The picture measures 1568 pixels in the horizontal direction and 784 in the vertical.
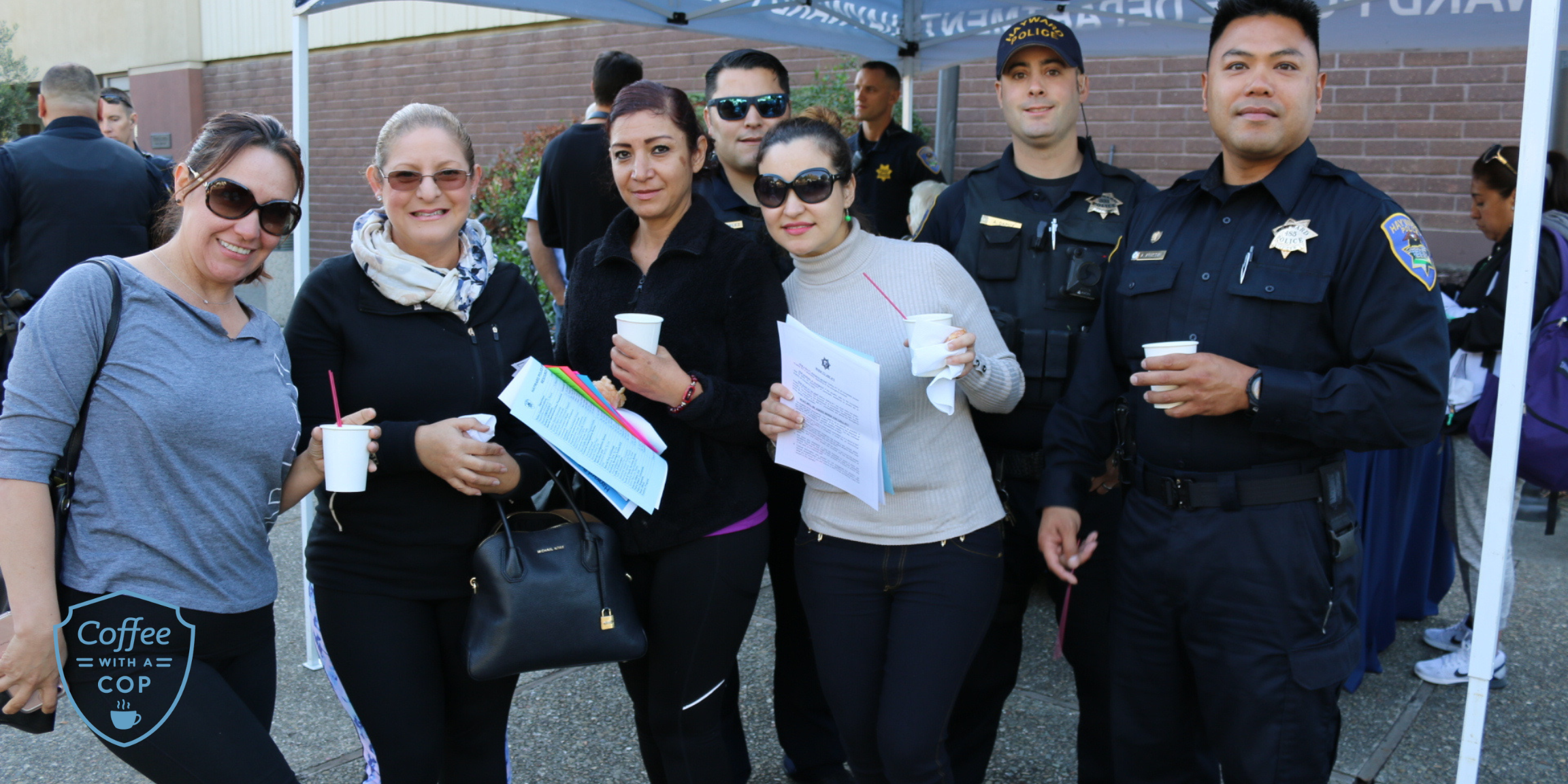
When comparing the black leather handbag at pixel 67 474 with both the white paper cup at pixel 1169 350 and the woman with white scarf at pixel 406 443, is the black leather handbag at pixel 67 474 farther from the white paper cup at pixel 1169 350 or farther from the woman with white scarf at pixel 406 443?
the white paper cup at pixel 1169 350

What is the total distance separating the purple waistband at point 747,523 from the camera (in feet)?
8.14

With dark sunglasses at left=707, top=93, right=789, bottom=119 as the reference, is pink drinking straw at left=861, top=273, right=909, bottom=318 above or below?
below

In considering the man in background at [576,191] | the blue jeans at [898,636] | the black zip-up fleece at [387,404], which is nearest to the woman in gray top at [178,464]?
the black zip-up fleece at [387,404]

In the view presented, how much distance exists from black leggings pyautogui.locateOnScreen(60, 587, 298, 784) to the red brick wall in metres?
6.56

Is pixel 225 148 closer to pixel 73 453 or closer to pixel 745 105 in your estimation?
pixel 73 453

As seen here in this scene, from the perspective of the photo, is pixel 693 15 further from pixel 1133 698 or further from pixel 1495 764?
pixel 1495 764

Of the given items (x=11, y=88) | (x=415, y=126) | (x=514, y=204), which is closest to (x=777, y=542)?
(x=415, y=126)

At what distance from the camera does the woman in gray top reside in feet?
6.00

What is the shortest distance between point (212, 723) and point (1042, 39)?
8.49ft

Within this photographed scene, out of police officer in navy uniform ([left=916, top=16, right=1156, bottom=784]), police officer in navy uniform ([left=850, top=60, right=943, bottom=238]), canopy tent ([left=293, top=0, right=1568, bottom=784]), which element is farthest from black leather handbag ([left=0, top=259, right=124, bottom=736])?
police officer in navy uniform ([left=850, top=60, right=943, bottom=238])

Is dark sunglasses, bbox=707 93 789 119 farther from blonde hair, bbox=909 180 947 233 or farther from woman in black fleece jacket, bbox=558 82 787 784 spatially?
blonde hair, bbox=909 180 947 233

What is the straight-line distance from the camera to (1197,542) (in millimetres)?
2234

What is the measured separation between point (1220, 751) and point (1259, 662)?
253 millimetres

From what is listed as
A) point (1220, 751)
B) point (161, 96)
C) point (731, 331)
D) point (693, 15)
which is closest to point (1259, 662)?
point (1220, 751)
